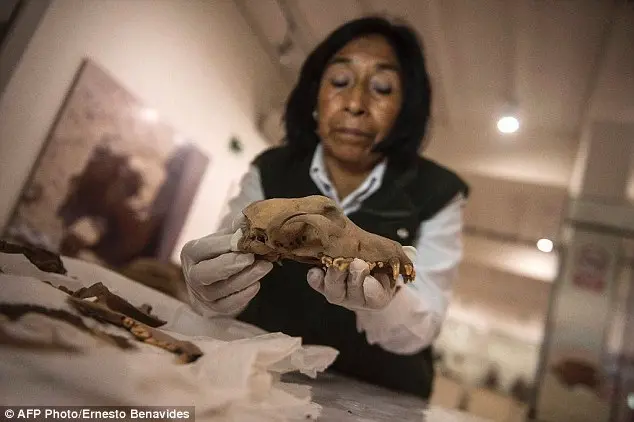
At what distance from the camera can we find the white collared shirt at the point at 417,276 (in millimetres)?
391

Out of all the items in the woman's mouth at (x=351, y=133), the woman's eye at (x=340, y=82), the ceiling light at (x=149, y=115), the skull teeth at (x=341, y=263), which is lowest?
the skull teeth at (x=341, y=263)

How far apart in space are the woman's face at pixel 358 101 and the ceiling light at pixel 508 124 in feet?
0.91

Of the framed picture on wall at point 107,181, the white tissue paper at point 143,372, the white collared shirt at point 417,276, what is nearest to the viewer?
the white tissue paper at point 143,372

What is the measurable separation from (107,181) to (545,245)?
829 mm

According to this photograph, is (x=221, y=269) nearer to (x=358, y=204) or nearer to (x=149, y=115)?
(x=358, y=204)

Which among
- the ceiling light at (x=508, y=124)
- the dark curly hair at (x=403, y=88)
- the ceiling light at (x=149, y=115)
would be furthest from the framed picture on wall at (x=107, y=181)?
the ceiling light at (x=508, y=124)

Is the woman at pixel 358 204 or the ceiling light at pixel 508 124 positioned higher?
the ceiling light at pixel 508 124

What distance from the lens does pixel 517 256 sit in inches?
35.3

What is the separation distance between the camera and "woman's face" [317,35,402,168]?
15.2 inches

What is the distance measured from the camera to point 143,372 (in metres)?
0.20

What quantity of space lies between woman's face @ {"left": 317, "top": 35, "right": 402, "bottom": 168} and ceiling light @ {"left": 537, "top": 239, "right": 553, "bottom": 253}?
55cm


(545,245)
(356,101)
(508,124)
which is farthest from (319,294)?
(545,245)

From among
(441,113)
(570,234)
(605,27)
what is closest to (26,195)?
(441,113)

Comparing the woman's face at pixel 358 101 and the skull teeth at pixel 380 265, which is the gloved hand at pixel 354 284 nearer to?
the skull teeth at pixel 380 265
